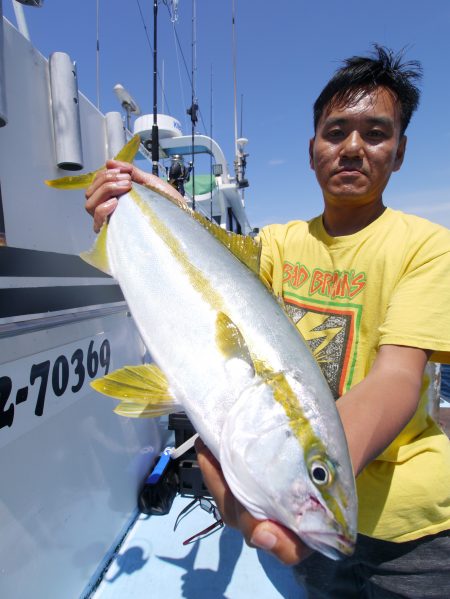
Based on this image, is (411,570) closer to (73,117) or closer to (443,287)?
(443,287)

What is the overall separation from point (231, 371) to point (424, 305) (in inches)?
30.1

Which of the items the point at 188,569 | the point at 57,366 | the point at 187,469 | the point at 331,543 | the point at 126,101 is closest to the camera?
the point at 331,543

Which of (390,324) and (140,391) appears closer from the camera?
(140,391)

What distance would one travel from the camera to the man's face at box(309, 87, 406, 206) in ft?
5.18

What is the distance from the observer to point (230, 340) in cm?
115

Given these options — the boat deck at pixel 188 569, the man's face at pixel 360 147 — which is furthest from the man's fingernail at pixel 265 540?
the boat deck at pixel 188 569

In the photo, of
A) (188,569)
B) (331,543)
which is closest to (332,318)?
(331,543)

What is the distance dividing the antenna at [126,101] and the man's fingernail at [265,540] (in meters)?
5.10

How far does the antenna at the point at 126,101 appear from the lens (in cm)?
465

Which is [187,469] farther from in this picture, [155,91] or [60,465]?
[155,91]

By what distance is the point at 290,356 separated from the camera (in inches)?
44.4

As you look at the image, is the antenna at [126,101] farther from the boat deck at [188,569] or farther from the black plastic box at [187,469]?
the boat deck at [188,569]

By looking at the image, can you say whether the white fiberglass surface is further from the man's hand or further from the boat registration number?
the man's hand

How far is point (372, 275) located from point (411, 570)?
4.20ft
